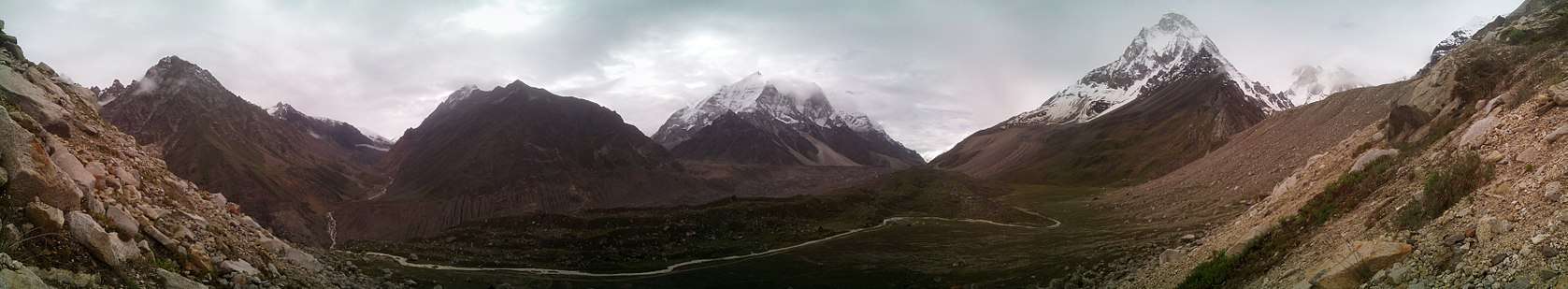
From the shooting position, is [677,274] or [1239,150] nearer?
[677,274]

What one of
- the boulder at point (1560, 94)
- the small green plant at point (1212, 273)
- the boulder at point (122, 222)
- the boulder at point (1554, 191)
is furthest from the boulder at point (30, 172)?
the boulder at point (1560, 94)

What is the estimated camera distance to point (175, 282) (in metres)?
18.9

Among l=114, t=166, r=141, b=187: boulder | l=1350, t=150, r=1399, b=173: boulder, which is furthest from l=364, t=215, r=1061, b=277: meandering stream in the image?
l=1350, t=150, r=1399, b=173: boulder

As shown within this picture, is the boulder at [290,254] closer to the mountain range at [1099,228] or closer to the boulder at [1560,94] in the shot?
the mountain range at [1099,228]

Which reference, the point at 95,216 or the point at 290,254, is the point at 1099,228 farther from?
the point at 95,216

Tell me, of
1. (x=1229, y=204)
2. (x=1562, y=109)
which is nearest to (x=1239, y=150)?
(x=1229, y=204)

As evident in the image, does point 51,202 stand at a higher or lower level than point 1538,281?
higher

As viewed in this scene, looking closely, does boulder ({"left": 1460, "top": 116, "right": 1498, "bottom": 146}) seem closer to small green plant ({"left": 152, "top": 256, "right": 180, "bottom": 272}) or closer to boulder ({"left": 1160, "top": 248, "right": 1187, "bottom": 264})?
boulder ({"left": 1160, "top": 248, "right": 1187, "bottom": 264})

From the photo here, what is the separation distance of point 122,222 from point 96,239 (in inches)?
118

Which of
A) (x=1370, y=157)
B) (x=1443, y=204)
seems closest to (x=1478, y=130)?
(x=1370, y=157)

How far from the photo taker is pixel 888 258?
201 ft

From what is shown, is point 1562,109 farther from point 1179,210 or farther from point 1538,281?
point 1179,210

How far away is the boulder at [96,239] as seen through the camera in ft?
56.1

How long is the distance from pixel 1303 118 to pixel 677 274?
252 feet
